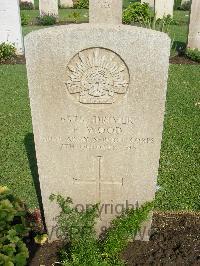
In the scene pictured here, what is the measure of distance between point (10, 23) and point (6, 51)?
84cm

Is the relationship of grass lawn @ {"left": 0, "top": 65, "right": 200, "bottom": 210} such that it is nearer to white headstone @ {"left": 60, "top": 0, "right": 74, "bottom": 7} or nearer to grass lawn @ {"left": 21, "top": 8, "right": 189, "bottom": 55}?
grass lawn @ {"left": 21, "top": 8, "right": 189, "bottom": 55}

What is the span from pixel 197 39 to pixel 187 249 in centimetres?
841

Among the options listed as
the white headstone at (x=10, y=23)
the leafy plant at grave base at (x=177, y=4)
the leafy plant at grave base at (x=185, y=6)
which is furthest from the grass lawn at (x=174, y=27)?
the leafy plant at grave base at (x=177, y=4)

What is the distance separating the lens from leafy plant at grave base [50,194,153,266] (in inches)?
118

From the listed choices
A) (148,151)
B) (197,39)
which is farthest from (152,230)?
(197,39)

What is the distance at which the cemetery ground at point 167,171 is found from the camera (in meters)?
3.49

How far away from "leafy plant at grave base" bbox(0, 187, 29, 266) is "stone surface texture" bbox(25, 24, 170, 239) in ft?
1.07

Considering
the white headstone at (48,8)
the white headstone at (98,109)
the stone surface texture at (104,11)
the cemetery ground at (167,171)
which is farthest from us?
the white headstone at (48,8)

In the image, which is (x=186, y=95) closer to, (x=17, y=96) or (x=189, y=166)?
(x=189, y=166)

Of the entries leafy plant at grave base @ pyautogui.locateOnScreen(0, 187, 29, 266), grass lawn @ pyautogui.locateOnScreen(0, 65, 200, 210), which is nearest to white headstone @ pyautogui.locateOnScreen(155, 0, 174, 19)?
grass lawn @ pyautogui.locateOnScreen(0, 65, 200, 210)

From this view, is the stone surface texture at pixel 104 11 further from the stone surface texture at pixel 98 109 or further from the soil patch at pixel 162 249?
the soil patch at pixel 162 249

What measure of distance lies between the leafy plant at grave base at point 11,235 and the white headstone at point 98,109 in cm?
32

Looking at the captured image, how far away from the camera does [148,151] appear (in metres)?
3.12

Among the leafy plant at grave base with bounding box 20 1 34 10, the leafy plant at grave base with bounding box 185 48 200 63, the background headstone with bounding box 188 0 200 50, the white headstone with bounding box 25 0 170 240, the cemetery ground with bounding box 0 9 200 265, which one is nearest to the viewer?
the white headstone with bounding box 25 0 170 240
